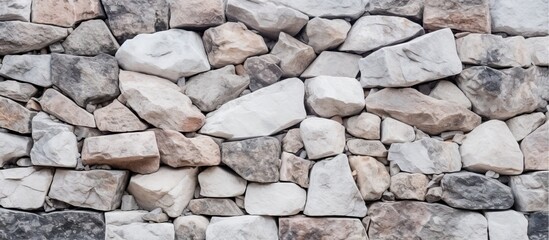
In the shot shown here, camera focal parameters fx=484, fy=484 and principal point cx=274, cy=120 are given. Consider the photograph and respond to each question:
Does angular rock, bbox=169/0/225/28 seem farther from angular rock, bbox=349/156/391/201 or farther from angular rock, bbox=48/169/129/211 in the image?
angular rock, bbox=349/156/391/201

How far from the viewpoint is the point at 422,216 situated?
4.77ft

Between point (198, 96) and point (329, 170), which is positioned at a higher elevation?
point (198, 96)

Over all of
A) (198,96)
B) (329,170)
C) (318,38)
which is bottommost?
(329,170)

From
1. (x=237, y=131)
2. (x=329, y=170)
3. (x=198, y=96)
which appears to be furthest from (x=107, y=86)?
(x=329, y=170)

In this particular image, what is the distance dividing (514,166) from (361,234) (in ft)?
1.65

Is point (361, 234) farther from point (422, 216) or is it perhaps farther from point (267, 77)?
point (267, 77)

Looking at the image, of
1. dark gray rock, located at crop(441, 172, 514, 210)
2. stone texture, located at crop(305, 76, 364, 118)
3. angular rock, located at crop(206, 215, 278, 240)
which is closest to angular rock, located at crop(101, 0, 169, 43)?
stone texture, located at crop(305, 76, 364, 118)

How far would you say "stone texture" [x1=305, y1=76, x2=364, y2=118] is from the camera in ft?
4.80

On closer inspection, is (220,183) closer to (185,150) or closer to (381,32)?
(185,150)

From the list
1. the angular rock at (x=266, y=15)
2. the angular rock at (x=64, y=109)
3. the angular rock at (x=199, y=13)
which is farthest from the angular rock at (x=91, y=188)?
the angular rock at (x=266, y=15)

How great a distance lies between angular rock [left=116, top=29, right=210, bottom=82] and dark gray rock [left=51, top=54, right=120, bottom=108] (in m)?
0.08

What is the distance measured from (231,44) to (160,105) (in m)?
0.29

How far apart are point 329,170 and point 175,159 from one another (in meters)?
0.46

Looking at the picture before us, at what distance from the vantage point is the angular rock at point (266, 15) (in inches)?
59.3
